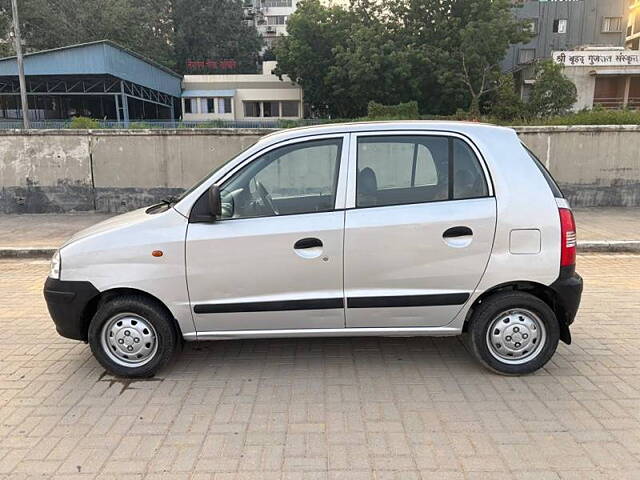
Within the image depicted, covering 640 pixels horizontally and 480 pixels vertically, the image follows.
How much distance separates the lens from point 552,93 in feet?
99.5

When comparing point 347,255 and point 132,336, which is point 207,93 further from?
point 347,255

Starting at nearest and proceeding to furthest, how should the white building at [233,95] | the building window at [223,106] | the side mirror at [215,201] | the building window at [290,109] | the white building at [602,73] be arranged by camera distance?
the side mirror at [215,201] < the white building at [602,73] < the white building at [233,95] < the building window at [223,106] < the building window at [290,109]

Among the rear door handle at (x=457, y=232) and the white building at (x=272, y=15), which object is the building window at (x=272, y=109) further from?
the rear door handle at (x=457, y=232)

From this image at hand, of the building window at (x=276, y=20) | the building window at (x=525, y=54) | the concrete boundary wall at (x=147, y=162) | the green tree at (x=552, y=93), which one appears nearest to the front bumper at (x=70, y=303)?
the concrete boundary wall at (x=147, y=162)

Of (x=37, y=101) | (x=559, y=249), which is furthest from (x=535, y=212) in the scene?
(x=37, y=101)

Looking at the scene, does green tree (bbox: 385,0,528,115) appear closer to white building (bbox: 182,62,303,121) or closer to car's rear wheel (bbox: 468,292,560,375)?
white building (bbox: 182,62,303,121)

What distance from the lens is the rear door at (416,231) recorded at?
353 centimetres

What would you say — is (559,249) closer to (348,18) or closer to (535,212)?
(535,212)

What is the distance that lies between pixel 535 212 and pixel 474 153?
0.60 meters

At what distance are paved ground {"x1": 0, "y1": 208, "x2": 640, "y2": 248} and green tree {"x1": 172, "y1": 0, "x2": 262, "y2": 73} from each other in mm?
55136

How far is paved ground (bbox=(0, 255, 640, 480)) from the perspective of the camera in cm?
276

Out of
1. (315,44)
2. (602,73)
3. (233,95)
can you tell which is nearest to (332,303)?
(315,44)

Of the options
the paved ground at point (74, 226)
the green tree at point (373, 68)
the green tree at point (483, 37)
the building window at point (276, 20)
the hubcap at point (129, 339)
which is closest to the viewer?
the hubcap at point (129, 339)

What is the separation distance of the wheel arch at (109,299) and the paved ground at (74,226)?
515 centimetres
